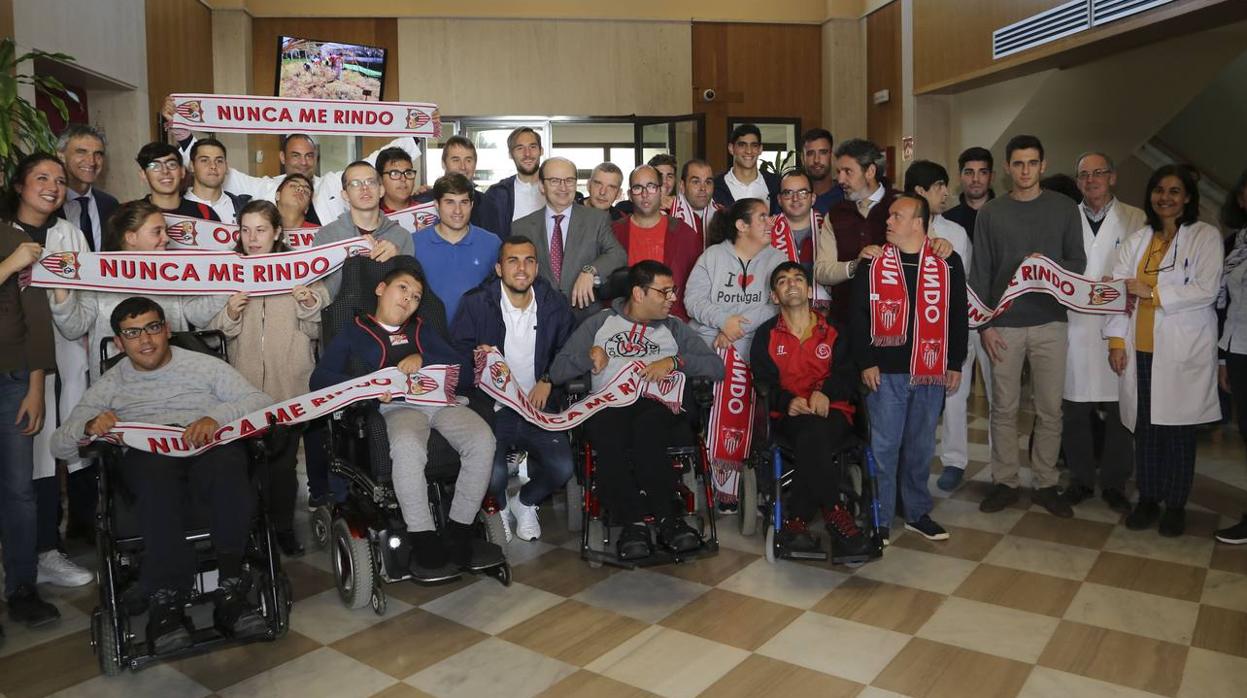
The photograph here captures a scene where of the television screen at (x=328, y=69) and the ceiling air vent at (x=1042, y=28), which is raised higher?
the television screen at (x=328, y=69)

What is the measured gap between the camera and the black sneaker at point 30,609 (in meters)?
3.12

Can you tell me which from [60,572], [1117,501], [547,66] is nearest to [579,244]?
[60,572]

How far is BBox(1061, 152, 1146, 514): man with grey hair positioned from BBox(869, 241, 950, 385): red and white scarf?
33.4 inches

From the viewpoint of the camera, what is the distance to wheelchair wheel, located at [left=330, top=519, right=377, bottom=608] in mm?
3123

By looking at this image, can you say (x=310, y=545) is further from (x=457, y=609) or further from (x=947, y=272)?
(x=947, y=272)

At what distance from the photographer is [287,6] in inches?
393

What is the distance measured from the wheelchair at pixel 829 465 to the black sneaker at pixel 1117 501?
4.27ft

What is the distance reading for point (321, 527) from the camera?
3893 mm

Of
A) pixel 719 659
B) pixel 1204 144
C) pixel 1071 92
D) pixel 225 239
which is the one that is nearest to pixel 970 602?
pixel 719 659

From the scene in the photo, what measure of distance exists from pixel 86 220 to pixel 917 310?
3.63 metres

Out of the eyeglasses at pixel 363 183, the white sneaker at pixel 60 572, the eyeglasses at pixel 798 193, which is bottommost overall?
the white sneaker at pixel 60 572

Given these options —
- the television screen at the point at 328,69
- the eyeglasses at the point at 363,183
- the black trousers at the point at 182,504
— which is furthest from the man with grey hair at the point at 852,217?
the television screen at the point at 328,69

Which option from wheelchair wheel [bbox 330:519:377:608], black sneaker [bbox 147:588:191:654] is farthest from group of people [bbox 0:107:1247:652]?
wheelchair wheel [bbox 330:519:377:608]

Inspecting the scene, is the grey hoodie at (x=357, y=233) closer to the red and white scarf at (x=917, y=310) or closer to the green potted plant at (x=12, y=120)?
the green potted plant at (x=12, y=120)
